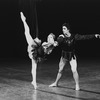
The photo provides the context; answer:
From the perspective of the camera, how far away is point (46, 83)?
7.36 metres

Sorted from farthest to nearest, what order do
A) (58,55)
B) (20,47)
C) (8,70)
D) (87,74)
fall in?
(20,47)
(58,55)
(8,70)
(87,74)

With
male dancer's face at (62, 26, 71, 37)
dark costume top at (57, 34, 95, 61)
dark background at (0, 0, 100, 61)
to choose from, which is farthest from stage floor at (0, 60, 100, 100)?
dark background at (0, 0, 100, 61)

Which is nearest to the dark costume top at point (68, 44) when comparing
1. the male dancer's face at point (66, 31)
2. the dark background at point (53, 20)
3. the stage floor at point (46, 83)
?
the male dancer's face at point (66, 31)

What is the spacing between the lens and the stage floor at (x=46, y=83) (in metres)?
5.99

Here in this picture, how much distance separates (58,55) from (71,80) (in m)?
5.40

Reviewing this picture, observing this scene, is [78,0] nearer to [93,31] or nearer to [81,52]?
[93,31]

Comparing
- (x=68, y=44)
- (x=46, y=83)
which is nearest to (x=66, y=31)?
(x=68, y=44)

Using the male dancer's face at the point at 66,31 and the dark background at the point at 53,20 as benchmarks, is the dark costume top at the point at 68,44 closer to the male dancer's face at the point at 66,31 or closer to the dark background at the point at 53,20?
the male dancer's face at the point at 66,31

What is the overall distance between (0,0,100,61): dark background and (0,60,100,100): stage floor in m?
3.86

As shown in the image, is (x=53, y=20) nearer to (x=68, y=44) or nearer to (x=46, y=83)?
(x=46, y=83)

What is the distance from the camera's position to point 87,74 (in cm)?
855

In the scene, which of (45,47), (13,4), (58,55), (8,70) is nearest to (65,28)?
(45,47)

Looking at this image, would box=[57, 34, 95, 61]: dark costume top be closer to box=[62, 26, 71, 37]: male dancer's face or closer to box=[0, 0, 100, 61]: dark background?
box=[62, 26, 71, 37]: male dancer's face

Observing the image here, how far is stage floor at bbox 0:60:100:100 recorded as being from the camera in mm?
5992
